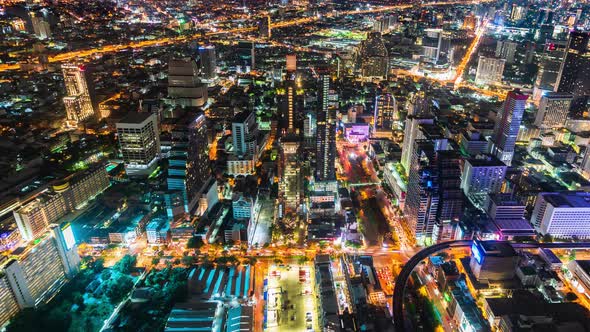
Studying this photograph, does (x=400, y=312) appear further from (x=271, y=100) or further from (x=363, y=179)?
(x=271, y=100)

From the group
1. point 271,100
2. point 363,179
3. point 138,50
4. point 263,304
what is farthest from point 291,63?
point 138,50

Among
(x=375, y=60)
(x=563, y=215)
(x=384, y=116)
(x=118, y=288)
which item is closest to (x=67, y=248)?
(x=118, y=288)

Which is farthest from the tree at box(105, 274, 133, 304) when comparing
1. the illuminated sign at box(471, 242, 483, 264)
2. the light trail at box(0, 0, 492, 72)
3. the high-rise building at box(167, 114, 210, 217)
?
the light trail at box(0, 0, 492, 72)

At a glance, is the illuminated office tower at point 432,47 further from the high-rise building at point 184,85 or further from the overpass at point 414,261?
the overpass at point 414,261

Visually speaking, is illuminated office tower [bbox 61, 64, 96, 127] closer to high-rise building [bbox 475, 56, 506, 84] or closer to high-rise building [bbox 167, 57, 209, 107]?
high-rise building [bbox 167, 57, 209, 107]

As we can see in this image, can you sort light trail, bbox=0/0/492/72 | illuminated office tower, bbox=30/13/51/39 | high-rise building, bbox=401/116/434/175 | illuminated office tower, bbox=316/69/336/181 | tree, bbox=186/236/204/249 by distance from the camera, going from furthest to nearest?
1. illuminated office tower, bbox=30/13/51/39
2. light trail, bbox=0/0/492/72
3. high-rise building, bbox=401/116/434/175
4. illuminated office tower, bbox=316/69/336/181
5. tree, bbox=186/236/204/249

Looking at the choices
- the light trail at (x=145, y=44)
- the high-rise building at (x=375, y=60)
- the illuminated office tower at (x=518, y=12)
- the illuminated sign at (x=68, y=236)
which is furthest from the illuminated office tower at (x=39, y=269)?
the illuminated office tower at (x=518, y=12)
